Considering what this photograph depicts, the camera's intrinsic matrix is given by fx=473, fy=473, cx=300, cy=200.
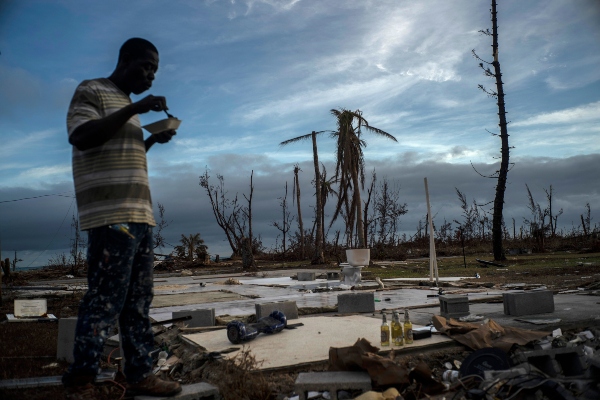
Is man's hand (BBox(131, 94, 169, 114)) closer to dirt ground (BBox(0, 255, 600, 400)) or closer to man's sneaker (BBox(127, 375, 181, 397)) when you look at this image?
man's sneaker (BBox(127, 375, 181, 397))

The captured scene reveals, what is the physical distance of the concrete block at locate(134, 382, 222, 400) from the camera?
2.30 meters

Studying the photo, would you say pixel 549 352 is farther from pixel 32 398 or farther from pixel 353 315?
pixel 32 398

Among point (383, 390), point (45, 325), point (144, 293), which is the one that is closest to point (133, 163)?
point (144, 293)

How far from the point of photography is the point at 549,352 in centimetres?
255

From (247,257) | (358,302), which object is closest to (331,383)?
(358,302)

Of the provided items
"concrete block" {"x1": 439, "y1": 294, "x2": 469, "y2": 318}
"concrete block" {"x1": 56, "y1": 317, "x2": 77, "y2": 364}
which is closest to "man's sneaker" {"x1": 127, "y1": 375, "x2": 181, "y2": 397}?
"concrete block" {"x1": 56, "y1": 317, "x2": 77, "y2": 364}

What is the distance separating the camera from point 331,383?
2406mm

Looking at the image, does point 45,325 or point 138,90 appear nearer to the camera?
point 138,90

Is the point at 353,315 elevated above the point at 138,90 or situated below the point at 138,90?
below

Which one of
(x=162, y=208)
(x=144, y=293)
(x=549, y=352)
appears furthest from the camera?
(x=162, y=208)

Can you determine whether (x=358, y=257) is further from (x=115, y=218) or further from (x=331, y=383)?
(x=115, y=218)

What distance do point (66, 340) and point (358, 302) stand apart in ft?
9.02

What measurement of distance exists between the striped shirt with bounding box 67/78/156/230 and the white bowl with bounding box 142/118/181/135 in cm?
8

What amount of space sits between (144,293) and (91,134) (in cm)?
81
